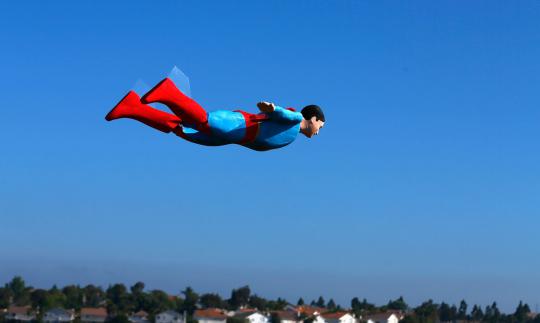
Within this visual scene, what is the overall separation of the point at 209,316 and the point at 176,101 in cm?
16593

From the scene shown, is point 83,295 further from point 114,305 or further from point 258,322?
point 258,322

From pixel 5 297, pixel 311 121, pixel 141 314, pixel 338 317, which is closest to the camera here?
pixel 311 121

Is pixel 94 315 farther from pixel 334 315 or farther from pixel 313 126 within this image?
pixel 313 126

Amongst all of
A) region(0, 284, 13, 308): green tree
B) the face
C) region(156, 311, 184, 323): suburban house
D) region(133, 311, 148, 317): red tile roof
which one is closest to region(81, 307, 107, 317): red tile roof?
region(133, 311, 148, 317): red tile roof

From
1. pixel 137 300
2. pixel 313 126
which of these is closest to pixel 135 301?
pixel 137 300

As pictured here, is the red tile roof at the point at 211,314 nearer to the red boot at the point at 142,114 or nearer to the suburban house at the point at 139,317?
the suburban house at the point at 139,317

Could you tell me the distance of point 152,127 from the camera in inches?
481

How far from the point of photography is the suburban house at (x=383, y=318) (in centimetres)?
19112

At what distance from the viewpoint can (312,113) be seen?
13328 millimetres

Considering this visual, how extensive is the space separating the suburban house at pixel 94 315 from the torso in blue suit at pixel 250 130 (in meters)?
163

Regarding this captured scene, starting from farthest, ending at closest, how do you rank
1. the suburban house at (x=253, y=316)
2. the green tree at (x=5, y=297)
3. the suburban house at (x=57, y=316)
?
the green tree at (x=5, y=297) < the suburban house at (x=253, y=316) < the suburban house at (x=57, y=316)

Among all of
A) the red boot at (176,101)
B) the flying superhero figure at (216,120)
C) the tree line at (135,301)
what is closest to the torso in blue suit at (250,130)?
the flying superhero figure at (216,120)

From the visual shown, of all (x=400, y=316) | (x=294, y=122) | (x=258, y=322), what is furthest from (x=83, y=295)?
(x=294, y=122)

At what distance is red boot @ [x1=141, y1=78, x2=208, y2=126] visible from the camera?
11.8m
